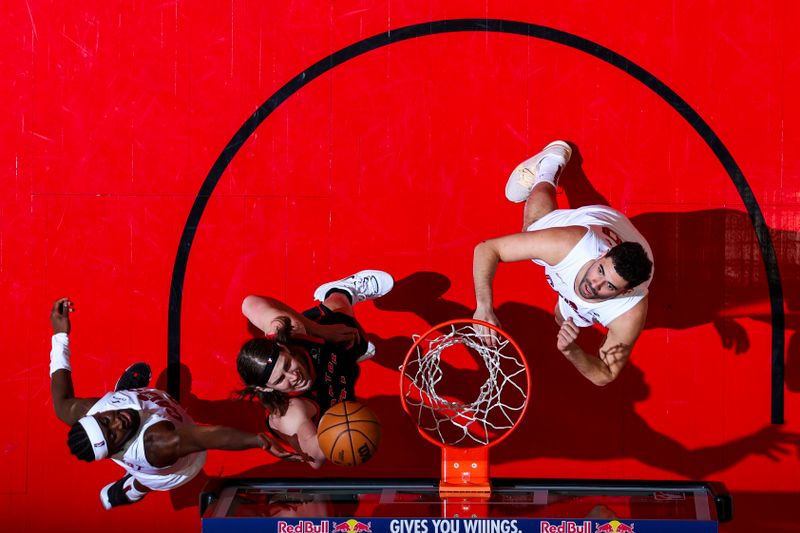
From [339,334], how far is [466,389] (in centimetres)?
110

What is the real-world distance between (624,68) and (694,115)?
1.85ft

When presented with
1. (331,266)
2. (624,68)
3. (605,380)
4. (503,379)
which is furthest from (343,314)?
(624,68)

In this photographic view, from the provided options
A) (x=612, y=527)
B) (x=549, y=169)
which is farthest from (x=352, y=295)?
(x=612, y=527)

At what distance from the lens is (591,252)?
4.80 m

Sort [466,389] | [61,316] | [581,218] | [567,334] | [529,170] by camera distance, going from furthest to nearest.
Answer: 1. [466,389]
2. [529,170]
3. [61,316]
4. [581,218]
5. [567,334]

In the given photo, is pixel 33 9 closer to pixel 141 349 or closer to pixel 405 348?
pixel 141 349

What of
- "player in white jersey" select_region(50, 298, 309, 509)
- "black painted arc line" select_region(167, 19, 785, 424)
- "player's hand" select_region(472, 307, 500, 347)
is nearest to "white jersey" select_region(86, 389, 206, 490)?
"player in white jersey" select_region(50, 298, 309, 509)

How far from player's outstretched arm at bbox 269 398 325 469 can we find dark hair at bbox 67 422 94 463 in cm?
100

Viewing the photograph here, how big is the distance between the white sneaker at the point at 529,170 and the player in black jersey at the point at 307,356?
3.33ft

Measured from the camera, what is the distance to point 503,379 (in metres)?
5.70

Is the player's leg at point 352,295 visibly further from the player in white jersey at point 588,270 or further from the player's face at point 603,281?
the player's face at point 603,281

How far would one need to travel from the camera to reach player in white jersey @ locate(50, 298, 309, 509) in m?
4.78

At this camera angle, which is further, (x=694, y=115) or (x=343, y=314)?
(x=694, y=115)

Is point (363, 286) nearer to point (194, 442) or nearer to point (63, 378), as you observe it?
point (194, 442)
